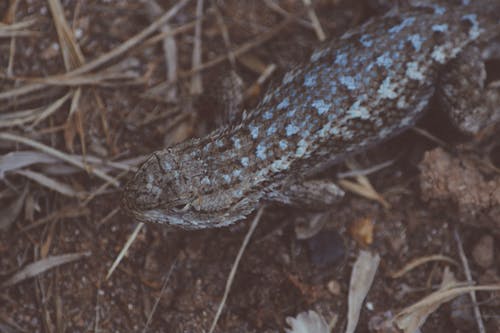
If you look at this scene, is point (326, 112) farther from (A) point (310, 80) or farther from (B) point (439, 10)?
(B) point (439, 10)

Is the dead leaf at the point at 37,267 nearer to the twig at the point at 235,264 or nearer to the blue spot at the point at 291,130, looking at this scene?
the twig at the point at 235,264

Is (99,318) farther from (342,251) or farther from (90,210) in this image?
(342,251)

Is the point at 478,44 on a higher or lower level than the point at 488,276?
higher

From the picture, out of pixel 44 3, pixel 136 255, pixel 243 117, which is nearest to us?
pixel 243 117

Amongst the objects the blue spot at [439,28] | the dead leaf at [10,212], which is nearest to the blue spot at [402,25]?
the blue spot at [439,28]

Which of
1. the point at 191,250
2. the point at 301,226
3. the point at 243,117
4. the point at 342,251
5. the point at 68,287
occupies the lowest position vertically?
the point at 342,251

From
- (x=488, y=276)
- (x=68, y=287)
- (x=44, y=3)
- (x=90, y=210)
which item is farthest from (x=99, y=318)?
(x=488, y=276)
